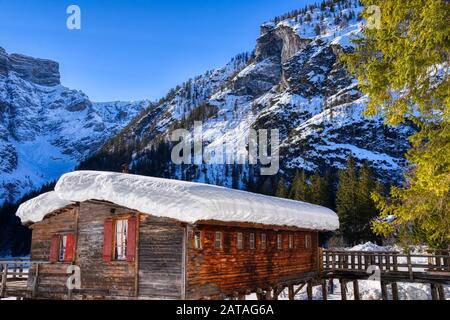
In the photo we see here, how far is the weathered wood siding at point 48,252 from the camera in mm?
17297

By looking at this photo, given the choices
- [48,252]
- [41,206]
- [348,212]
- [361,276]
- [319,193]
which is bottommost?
[361,276]

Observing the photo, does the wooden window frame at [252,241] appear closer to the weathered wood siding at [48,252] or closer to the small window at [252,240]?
the small window at [252,240]

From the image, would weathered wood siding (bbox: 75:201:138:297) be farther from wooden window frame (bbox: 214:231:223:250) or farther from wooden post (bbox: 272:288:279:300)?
wooden post (bbox: 272:288:279:300)

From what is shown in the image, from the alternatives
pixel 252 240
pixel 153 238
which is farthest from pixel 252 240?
pixel 153 238

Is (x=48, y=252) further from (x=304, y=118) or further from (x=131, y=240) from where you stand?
(x=304, y=118)

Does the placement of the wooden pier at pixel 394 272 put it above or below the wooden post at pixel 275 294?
above

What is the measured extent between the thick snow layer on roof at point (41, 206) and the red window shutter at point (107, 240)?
8.83 feet

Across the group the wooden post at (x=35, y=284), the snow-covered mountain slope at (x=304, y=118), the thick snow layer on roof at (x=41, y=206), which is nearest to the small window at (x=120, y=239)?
the thick snow layer on roof at (x=41, y=206)

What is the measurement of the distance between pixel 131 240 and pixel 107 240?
1349 mm

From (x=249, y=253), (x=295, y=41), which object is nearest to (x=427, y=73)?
(x=249, y=253)

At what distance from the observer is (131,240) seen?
584 inches

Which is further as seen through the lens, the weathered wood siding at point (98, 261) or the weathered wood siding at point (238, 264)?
the weathered wood siding at point (98, 261)

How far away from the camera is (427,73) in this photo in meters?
8.48

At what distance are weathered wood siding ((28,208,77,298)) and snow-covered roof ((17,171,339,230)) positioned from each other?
52 centimetres
